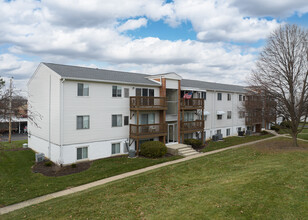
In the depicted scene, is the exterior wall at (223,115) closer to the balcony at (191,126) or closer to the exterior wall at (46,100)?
the balcony at (191,126)

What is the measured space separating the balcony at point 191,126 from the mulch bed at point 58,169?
440 inches

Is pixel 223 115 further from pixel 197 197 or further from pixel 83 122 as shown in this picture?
pixel 197 197

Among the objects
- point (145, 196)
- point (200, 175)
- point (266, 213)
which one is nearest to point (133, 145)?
point (200, 175)

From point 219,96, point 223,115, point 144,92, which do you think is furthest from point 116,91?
point 223,115

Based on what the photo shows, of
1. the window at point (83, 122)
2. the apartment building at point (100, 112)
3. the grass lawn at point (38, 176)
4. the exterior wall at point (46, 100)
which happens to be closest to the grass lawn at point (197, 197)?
the grass lawn at point (38, 176)

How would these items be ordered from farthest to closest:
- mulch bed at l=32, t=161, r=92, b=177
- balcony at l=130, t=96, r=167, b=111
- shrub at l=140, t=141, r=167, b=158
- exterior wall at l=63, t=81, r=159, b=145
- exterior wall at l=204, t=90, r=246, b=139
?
exterior wall at l=204, t=90, r=246, b=139 → balcony at l=130, t=96, r=167, b=111 → shrub at l=140, t=141, r=167, b=158 → exterior wall at l=63, t=81, r=159, b=145 → mulch bed at l=32, t=161, r=92, b=177

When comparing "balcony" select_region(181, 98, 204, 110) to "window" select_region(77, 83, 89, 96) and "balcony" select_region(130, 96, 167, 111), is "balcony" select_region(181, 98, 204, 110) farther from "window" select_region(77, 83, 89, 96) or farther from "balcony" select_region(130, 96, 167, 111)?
"window" select_region(77, 83, 89, 96)

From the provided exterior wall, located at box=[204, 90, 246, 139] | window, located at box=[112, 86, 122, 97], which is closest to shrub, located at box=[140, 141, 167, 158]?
window, located at box=[112, 86, 122, 97]

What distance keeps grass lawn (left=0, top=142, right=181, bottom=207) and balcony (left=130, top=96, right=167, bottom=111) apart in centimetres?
498

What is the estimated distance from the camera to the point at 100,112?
64.0ft

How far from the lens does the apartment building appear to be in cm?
1787

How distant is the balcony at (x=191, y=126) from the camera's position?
80.8ft

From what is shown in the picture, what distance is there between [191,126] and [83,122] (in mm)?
12808

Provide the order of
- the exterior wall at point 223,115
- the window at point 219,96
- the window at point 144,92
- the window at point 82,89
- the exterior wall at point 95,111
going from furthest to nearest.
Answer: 1. the window at point 219,96
2. the exterior wall at point 223,115
3. the window at point 144,92
4. the window at point 82,89
5. the exterior wall at point 95,111
